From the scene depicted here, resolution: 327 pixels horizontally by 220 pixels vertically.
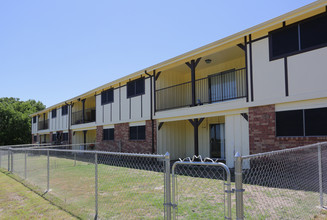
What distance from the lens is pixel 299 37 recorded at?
7934 mm

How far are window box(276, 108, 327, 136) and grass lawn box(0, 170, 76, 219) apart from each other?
696 cm

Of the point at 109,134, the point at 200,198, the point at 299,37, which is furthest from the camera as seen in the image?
the point at 109,134

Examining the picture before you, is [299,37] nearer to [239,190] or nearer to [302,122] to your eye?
[302,122]

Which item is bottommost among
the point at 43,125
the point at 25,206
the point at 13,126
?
the point at 25,206

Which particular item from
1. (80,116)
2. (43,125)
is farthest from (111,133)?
(43,125)

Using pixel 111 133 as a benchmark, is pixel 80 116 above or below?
above

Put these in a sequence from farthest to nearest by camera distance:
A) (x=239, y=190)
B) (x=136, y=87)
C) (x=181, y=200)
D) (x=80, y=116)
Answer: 1. (x=80, y=116)
2. (x=136, y=87)
3. (x=181, y=200)
4. (x=239, y=190)

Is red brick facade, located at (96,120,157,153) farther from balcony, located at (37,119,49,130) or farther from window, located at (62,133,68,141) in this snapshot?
balcony, located at (37,119,49,130)

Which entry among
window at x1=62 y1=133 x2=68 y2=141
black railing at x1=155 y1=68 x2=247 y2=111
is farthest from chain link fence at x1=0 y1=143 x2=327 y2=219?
window at x1=62 y1=133 x2=68 y2=141

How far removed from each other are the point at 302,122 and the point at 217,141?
564cm

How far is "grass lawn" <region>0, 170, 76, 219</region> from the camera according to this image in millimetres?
4938

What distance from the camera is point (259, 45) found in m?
8.96

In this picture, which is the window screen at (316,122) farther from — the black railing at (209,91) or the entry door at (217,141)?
the entry door at (217,141)

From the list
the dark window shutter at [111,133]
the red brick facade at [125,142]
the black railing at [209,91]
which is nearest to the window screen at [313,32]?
the black railing at [209,91]
